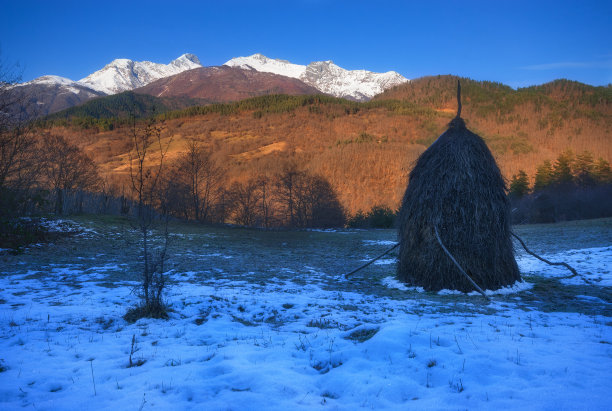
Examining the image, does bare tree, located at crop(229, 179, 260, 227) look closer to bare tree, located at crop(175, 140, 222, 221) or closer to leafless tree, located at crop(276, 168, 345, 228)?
bare tree, located at crop(175, 140, 222, 221)

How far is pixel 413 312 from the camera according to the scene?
583 cm

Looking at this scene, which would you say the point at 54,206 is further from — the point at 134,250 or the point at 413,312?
the point at 413,312

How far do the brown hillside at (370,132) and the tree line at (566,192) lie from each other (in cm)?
609

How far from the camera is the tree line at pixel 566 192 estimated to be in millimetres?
31594

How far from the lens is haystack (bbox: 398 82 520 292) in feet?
25.2

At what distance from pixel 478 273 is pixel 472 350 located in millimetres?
4450

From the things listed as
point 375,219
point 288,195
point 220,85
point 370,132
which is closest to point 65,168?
point 288,195

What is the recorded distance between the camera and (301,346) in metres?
4.09

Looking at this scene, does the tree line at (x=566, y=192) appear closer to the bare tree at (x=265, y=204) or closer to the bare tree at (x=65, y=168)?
the bare tree at (x=265, y=204)

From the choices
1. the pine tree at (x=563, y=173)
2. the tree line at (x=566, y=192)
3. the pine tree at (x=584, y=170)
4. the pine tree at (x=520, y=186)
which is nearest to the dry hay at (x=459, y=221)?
the tree line at (x=566, y=192)

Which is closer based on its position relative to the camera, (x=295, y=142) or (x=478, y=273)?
(x=478, y=273)

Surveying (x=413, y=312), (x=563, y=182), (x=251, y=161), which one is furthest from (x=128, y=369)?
(x=251, y=161)

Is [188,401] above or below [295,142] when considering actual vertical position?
below

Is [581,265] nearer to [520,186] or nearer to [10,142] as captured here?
[10,142]
